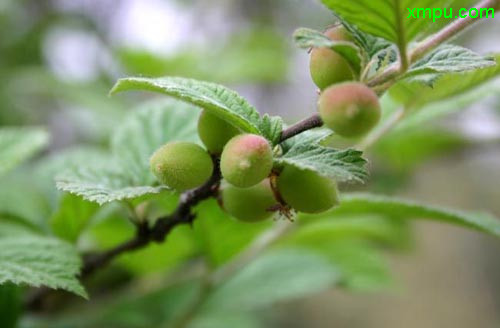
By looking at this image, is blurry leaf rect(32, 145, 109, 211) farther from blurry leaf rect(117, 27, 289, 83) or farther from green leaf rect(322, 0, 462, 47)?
blurry leaf rect(117, 27, 289, 83)

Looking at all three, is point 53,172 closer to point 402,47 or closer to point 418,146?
point 402,47

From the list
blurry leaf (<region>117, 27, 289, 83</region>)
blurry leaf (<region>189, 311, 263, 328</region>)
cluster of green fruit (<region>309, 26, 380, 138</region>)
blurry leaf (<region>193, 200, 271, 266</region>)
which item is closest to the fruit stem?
blurry leaf (<region>193, 200, 271, 266</region>)

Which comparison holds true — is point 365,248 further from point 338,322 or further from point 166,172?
point 338,322

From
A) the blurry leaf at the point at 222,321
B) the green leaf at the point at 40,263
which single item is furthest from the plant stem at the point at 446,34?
the blurry leaf at the point at 222,321

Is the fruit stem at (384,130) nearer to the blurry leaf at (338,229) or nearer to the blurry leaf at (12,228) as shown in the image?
the blurry leaf at (338,229)

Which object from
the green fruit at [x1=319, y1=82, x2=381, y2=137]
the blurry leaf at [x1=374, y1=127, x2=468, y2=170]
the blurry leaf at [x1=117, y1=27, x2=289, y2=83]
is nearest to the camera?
the green fruit at [x1=319, y1=82, x2=381, y2=137]

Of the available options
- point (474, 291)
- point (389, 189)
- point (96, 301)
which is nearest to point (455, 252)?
point (474, 291)
